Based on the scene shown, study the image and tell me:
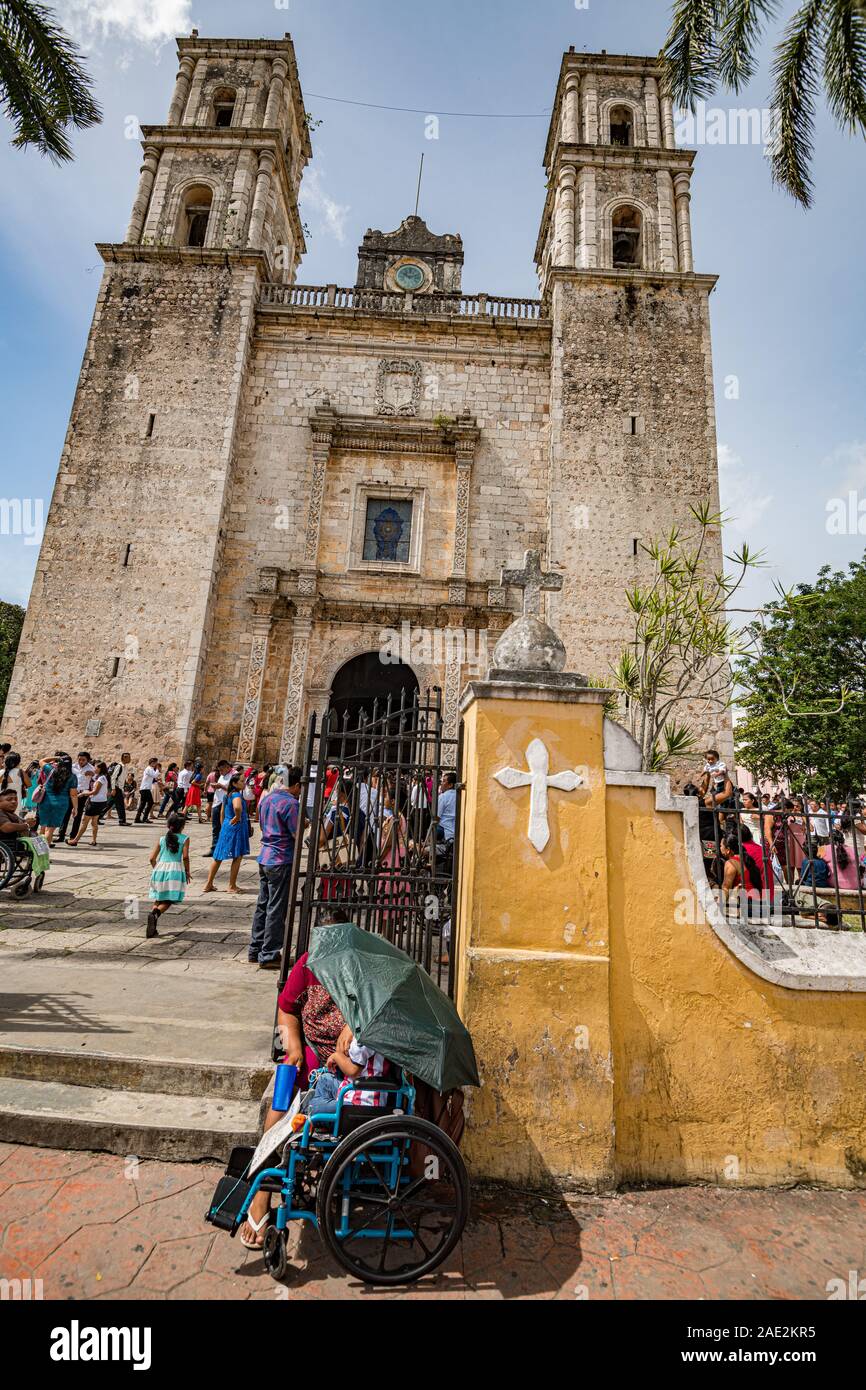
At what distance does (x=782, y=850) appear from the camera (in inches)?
264

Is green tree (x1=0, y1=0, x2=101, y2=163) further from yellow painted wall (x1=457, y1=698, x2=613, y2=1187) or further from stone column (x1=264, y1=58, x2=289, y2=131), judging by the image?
stone column (x1=264, y1=58, x2=289, y2=131)

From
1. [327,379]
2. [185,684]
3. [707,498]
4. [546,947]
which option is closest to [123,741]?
[185,684]

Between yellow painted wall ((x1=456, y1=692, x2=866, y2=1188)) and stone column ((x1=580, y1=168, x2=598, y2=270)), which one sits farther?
stone column ((x1=580, y1=168, x2=598, y2=270))

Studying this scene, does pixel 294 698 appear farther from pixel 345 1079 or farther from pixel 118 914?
pixel 345 1079

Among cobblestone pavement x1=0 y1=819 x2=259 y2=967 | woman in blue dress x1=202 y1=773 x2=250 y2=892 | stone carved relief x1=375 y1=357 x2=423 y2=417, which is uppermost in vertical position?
stone carved relief x1=375 y1=357 x2=423 y2=417

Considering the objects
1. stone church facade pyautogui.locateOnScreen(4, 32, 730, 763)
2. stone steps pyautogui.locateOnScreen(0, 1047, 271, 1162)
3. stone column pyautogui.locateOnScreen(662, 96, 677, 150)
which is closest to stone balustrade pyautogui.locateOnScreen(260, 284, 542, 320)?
stone church facade pyautogui.locateOnScreen(4, 32, 730, 763)

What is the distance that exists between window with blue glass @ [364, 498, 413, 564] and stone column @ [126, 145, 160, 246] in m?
8.73

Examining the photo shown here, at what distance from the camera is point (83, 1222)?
8.46 feet

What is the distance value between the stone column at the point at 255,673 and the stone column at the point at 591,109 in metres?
14.2

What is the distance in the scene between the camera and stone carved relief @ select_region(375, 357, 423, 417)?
15.8 m

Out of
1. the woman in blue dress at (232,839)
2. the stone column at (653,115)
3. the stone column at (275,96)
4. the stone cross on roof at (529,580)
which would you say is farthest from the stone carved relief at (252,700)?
the stone column at (653,115)

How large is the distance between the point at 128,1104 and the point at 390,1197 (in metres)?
1.47

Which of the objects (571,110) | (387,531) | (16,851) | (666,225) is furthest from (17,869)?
(571,110)

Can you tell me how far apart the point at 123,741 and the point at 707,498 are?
13.3 meters
